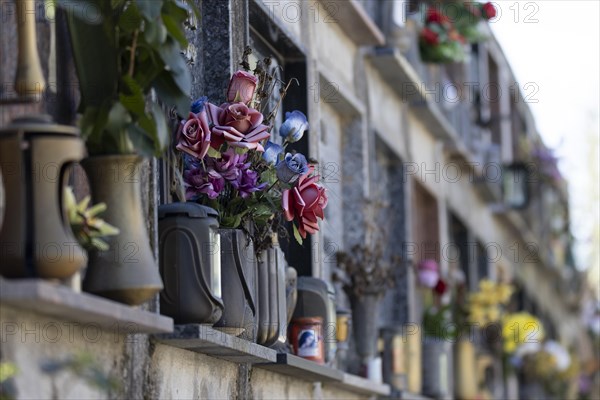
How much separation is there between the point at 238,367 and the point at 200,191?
97 cm

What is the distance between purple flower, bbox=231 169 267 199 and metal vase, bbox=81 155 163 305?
1.15 metres

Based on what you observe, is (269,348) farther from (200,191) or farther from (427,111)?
(427,111)

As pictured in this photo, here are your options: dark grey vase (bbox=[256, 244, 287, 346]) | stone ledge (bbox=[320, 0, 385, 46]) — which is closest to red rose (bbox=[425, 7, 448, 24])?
stone ledge (bbox=[320, 0, 385, 46])

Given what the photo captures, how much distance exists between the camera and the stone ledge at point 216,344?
579 cm

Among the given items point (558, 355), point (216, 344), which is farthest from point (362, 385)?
point (558, 355)

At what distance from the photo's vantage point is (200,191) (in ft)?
21.0

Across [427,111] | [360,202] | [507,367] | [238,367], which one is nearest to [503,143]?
[507,367]

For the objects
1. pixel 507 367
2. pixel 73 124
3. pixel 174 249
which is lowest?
pixel 507 367

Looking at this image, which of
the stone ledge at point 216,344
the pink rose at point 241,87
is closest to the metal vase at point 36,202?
the stone ledge at point 216,344

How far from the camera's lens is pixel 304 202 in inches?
251

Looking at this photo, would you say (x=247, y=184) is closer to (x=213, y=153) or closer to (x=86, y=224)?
(x=213, y=153)

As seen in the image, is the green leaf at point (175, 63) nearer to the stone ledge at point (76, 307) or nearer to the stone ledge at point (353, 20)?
the stone ledge at point (76, 307)

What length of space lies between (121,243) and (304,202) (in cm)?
132

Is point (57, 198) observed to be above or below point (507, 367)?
above
